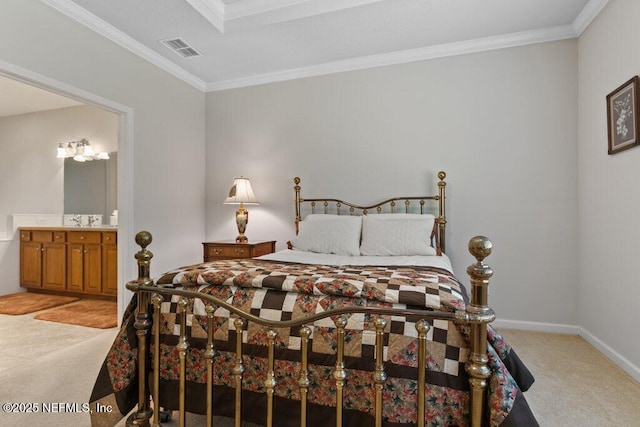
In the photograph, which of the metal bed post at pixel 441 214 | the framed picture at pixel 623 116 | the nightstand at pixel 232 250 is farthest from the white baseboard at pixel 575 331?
the nightstand at pixel 232 250

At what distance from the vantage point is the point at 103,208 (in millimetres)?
4715

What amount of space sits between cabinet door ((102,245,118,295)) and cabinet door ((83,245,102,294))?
0.06 meters

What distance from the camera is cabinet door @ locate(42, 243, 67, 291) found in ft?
13.9

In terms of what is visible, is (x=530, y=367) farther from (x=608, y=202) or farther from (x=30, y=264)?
(x=30, y=264)

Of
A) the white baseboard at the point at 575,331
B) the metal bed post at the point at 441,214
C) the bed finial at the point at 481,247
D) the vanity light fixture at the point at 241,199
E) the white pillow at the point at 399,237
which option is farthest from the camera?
the vanity light fixture at the point at 241,199

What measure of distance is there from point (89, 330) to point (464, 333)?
3.27 metres

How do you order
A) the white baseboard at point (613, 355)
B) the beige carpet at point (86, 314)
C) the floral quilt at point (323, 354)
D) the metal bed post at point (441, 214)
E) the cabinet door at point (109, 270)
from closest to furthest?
1. the floral quilt at point (323, 354)
2. the white baseboard at point (613, 355)
3. the metal bed post at point (441, 214)
4. the beige carpet at point (86, 314)
5. the cabinet door at point (109, 270)

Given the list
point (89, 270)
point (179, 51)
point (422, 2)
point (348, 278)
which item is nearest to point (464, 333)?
point (348, 278)

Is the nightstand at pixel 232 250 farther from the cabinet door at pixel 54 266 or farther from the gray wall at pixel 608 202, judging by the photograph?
the gray wall at pixel 608 202

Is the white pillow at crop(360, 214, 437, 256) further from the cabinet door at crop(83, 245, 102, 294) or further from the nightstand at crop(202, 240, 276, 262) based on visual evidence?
the cabinet door at crop(83, 245, 102, 294)

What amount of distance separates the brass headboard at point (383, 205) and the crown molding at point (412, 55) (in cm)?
117

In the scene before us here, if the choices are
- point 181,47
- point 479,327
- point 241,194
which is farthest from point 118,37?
point 479,327

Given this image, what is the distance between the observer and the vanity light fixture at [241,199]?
3.68 m

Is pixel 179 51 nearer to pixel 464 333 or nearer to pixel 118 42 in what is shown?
pixel 118 42
